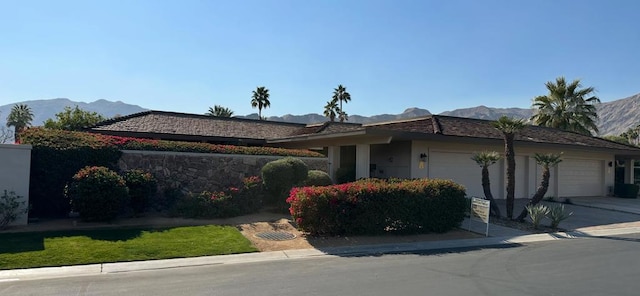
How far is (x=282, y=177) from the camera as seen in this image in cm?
1461

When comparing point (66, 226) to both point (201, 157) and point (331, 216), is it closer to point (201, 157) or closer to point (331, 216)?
point (201, 157)

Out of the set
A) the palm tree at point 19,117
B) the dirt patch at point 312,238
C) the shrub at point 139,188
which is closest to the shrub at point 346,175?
the dirt patch at point 312,238

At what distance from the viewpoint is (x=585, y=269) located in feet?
26.6

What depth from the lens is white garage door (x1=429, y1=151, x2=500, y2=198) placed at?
1859 centimetres

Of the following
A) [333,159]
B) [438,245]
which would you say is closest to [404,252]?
[438,245]

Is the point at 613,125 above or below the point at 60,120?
above

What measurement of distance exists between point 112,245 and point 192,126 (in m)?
13.7

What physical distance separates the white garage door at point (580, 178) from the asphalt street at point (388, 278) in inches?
576

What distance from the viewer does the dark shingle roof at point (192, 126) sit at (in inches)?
804

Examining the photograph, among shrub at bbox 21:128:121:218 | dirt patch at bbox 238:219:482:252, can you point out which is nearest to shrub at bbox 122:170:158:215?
shrub at bbox 21:128:121:218

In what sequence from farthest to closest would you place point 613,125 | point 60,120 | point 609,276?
1. point 613,125
2. point 60,120
3. point 609,276

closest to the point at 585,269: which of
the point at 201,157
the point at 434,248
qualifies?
the point at 434,248

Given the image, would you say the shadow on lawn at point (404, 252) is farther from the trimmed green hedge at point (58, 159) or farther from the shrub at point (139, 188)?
the trimmed green hedge at point (58, 159)

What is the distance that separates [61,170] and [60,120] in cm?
2492
